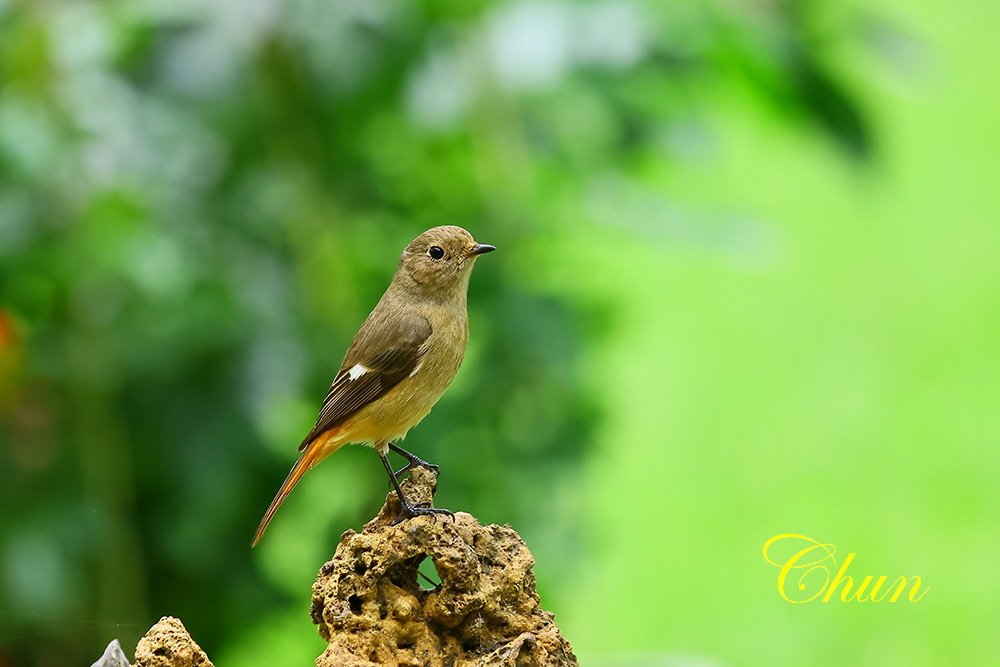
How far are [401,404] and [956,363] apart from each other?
6383mm

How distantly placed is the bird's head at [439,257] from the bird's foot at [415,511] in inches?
34.6

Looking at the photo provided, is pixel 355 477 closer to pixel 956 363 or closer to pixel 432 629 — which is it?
pixel 432 629

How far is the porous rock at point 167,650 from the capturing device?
2762mm

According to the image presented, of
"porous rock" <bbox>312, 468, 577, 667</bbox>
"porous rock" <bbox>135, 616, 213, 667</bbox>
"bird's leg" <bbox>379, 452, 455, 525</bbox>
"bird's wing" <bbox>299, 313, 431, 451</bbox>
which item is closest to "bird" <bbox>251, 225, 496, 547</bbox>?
"bird's wing" <bbox>299, 313, 431, 451</bbox>

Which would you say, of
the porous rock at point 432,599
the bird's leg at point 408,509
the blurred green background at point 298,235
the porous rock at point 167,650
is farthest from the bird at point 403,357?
the blurred green background at point 298,235

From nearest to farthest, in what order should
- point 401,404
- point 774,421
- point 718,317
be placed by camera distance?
point 401,404 < point 774,421 < point 718,317

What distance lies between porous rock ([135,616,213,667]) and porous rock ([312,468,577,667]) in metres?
0.27

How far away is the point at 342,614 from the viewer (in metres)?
2.89

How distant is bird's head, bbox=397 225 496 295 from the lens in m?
3.93

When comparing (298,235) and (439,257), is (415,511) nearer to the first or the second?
(439,257)

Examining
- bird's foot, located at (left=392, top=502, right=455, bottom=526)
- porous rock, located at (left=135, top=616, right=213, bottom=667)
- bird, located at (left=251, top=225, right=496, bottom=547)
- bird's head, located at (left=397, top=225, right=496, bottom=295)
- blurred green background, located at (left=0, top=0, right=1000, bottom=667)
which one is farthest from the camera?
blurred green background, located at (left=0, top=0, right=1000, bottom=667)

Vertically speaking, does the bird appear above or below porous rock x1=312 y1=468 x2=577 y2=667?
above

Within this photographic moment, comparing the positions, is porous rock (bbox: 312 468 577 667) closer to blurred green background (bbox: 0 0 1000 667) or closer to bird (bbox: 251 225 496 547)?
bird (bbox: 251 225 496 547)

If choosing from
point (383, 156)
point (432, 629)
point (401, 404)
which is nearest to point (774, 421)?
point (383, 156)
